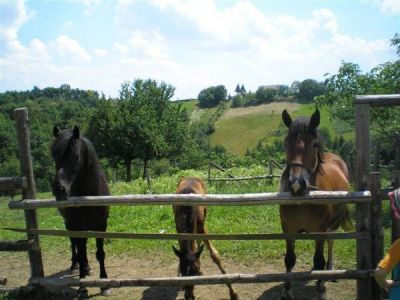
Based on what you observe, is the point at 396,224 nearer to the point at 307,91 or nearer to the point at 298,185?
the point at 298,185

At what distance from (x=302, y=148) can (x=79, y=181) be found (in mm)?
3236

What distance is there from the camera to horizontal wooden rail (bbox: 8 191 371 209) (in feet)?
13.8

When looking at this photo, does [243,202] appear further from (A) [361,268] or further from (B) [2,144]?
(B) [2,144]

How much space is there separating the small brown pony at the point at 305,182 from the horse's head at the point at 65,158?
2.75 m

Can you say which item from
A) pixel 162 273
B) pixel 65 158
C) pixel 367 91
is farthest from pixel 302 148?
pixel 367 91

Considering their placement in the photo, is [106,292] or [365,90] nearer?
[106,292]

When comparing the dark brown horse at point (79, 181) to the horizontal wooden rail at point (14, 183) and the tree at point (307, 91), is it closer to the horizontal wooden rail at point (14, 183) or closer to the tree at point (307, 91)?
the horizontal wooden rail at point (14, 183)

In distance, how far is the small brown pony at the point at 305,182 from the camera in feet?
13.8

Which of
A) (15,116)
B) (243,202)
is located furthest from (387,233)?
(15,116)

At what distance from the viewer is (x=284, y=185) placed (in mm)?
4844

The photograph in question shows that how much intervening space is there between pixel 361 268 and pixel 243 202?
1589mm

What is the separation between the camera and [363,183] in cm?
434

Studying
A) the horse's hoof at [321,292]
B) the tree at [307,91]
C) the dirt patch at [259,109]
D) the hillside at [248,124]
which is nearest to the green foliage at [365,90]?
the horse's hoof at [321,292]

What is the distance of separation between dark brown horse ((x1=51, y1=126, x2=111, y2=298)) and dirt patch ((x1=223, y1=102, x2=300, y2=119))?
270 ft
